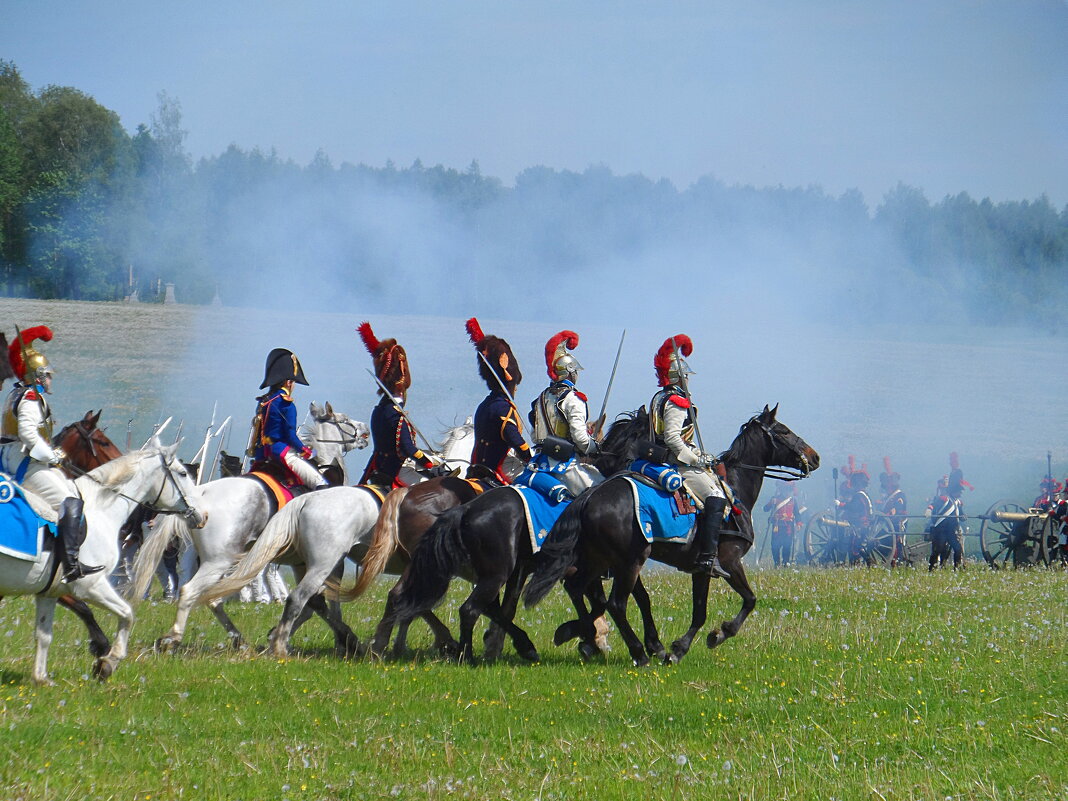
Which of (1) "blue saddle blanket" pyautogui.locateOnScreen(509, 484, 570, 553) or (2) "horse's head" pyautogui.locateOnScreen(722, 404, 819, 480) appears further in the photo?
(2) "horse's head" pyautogui.locateOnScreen(722, 404, 819, 480)

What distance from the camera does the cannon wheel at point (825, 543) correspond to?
22.5 m

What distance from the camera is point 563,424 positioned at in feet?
34.6

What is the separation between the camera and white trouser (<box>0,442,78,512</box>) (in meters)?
8.59

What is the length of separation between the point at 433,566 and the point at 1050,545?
15.0 meters

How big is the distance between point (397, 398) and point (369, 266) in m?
24.8

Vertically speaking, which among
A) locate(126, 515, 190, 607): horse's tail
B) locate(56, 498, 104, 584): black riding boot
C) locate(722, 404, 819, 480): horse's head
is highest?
locate(722, 404, 819, 480): horse's head

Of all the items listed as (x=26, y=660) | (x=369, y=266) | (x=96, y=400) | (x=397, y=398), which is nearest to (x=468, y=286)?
(x=369, y=266)

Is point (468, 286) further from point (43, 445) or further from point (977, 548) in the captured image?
point (43, 445)

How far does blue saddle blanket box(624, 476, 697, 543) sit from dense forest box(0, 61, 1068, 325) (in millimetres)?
23951

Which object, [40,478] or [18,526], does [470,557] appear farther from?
[18,526]

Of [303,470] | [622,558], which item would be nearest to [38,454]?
[303,470]

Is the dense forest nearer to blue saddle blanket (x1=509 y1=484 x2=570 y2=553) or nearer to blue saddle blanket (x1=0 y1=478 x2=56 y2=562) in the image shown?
blue saddle blanket (x1=509 y1=484 x2=570 y2=553)

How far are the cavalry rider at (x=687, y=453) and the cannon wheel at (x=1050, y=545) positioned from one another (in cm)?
1260

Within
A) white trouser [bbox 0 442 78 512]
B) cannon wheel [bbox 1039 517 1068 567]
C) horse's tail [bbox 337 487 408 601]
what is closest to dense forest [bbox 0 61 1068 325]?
cannon wheel [bbox 1039 517 1068 567]
